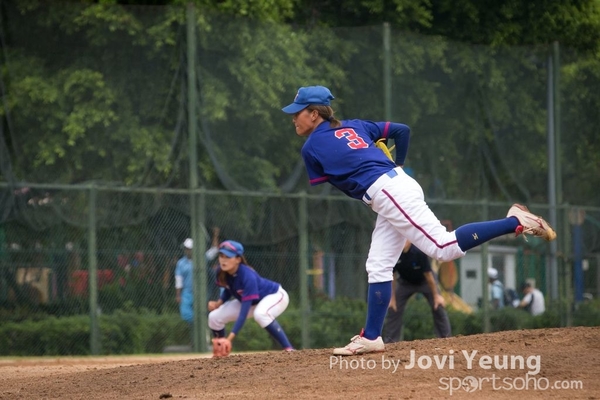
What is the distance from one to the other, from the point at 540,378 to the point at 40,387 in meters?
3.25

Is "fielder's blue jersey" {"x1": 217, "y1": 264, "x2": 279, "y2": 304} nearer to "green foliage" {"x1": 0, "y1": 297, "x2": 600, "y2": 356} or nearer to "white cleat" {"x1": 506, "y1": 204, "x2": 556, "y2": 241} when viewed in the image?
"white cleat" {"x1": 506, "y1": 204, "x2": 556, "y2": 241}

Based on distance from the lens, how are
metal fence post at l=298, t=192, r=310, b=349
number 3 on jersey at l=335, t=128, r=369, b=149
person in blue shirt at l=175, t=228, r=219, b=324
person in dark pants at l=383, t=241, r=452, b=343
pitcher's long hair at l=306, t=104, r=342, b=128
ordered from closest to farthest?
number 3 on jersey at l=335, t=128, r=369, b=149, pitcher's long hair at l=306, t=104, r=342, b=128, person in dark pants at l=383, t=241, r=452, b=343, person in blue shirt at l=175, t=228, r=219, b=324, metal fence post at l=298, t=192, r=310, b=349

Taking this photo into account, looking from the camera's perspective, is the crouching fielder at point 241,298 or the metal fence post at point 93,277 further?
the metal fence post at point 93,277

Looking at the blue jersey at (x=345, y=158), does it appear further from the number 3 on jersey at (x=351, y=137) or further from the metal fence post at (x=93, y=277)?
the metal fence post at (x=93, y=277)

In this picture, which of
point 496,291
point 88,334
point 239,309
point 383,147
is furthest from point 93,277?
point 383,147

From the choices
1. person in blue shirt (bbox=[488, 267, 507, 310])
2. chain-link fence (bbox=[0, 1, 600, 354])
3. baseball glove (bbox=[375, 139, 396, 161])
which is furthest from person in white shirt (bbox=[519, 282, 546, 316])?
baseball glove (bbox=[375, 139, 396, 161])

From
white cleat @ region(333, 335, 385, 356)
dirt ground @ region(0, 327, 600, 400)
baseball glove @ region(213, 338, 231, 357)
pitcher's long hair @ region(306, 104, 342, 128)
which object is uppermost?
pitcher's long hair @ region(306, 104, 342, 128)

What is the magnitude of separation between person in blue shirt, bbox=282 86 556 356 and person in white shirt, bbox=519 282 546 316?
12154 millimetres

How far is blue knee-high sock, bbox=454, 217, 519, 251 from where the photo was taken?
6672 millimetres

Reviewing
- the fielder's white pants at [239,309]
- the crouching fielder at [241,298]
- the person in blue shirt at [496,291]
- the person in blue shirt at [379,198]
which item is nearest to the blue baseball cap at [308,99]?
the person in blue shirt at [379,198]

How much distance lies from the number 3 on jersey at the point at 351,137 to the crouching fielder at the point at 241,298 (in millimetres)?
3648

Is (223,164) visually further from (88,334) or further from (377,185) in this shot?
(377,185)

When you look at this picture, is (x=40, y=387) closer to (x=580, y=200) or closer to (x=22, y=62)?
(x=22, y=62)

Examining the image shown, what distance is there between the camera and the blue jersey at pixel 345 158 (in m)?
6.84
